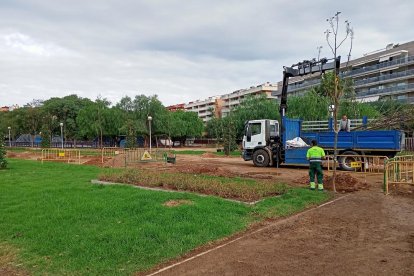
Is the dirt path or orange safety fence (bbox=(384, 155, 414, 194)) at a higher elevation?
orange safety fence (bbox=(384, 155, 414, 194))

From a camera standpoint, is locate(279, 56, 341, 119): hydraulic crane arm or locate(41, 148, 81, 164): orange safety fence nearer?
locate(279, 56, 341, 119): hydraulic crane arm

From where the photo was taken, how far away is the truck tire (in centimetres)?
2117

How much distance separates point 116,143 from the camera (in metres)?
67.4

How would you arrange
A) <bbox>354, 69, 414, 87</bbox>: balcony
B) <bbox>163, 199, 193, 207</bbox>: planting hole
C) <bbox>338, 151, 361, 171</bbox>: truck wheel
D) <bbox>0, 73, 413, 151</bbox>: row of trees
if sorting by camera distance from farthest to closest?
<bbox>354, 69, 414, 87</bbox>: balcony
<bbox>0, 73, 413, 151</bbox>: row of trees
<bbox>338, 151, 361, 171</bbox>: truck wheel
<bbox>163, 199, 193, 207</bbox>: planting hole

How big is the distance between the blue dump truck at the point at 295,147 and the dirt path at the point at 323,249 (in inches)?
388

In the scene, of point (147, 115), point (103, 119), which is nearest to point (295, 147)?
point (147, 115)

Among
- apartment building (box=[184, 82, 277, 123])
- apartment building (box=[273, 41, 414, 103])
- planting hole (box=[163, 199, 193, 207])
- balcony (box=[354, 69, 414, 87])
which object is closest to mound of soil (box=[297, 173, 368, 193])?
planting hole (box=[163, 199, 193, 207])

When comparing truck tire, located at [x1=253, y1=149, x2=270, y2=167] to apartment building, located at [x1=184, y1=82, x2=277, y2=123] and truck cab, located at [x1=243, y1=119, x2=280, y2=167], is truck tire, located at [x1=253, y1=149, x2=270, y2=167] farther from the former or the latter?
apartment building, located at [x1=184, y1=82, x2=277, y2=123]

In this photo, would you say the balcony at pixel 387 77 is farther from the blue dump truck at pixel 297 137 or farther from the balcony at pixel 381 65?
the blue dump truck at pixel 297 137

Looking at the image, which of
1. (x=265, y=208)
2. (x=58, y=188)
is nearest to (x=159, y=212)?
(x=265, y=208)

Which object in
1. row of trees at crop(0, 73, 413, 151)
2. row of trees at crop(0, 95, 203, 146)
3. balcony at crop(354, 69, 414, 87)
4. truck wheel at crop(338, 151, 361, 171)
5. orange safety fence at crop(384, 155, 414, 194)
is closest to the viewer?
orange safety fence at crop(384, 155, 414, 194)

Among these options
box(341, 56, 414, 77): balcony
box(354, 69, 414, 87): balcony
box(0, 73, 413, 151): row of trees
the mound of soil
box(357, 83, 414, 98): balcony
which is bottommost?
the mound of soil

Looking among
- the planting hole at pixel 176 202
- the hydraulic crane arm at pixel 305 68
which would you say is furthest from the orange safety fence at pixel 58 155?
the planting hole at pixel 176 202

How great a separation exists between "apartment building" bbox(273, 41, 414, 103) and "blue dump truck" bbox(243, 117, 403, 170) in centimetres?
3583
